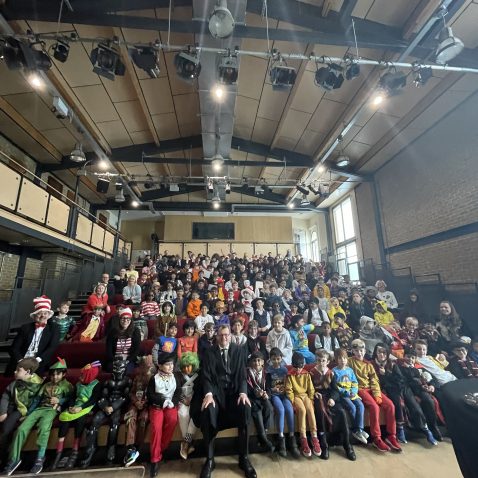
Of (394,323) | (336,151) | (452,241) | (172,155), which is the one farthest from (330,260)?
(172,155)

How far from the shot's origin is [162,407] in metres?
2.35

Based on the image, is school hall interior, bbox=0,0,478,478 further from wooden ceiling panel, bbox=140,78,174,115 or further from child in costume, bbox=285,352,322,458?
child in costume, bbox=285,352,322,458

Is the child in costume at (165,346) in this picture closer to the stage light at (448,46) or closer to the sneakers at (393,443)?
the sneakers at (393,443)

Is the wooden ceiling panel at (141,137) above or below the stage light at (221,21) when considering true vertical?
above

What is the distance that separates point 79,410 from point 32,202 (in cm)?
474

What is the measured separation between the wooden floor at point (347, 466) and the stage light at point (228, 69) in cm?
438

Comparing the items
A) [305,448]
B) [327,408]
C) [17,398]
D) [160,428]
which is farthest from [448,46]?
[17,398]

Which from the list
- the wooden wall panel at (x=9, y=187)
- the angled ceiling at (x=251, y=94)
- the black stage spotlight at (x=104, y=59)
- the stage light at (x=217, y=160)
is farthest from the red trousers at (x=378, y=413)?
the wooden wall panel at (x=9, y=187)

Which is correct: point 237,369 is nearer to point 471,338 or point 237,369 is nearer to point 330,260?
point 471,338

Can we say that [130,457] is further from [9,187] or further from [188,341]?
[9,187]

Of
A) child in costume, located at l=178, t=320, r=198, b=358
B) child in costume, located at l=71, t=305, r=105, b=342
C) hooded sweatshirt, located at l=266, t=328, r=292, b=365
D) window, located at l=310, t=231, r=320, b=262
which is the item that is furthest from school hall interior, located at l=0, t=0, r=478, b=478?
window, located at l=310, t=231, r=320, b=262

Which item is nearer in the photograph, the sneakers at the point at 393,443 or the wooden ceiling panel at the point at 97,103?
the sneakers at the point at 393,443

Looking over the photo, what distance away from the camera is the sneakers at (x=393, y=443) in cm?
242

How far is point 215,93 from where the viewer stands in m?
4.72
